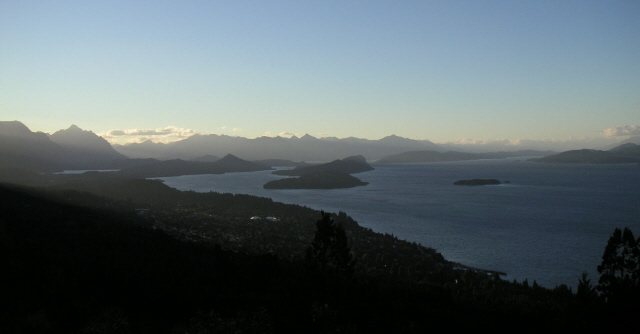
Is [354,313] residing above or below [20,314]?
below

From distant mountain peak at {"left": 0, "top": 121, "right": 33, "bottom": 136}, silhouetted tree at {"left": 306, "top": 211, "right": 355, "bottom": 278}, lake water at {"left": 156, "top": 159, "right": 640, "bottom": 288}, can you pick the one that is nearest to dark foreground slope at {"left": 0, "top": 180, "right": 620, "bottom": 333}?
silhouetted tree at {"left": 306, "top": 211, "right": 355, "bottom": 278}

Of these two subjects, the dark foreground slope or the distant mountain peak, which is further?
the distant mountain peak

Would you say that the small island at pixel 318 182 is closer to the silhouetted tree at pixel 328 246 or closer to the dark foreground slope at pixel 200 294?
the dark foreground slope at pixel 200 294

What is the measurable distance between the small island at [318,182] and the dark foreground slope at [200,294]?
4282 inches

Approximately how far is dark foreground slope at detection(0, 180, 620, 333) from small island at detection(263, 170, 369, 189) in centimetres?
10876

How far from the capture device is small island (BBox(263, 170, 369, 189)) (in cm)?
14088

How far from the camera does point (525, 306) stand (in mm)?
22656

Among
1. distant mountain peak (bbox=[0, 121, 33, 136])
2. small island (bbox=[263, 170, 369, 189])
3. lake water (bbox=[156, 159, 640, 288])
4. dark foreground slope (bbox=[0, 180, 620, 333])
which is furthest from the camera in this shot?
distant mountain peak (bbox=[0, 121, 33, 136])

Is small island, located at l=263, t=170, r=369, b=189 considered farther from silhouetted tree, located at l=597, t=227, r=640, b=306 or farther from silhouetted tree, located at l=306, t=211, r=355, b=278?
silhouetted tree, located at l=597, t=227, r=640, b=306

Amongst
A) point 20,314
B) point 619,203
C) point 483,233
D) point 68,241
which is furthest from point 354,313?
point 619,203

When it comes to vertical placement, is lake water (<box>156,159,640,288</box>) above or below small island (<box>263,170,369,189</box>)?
below

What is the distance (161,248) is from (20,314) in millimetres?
15320

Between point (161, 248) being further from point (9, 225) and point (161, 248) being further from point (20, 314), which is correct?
point (20, 314)

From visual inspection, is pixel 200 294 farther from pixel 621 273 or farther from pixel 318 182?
pixel 318 182
